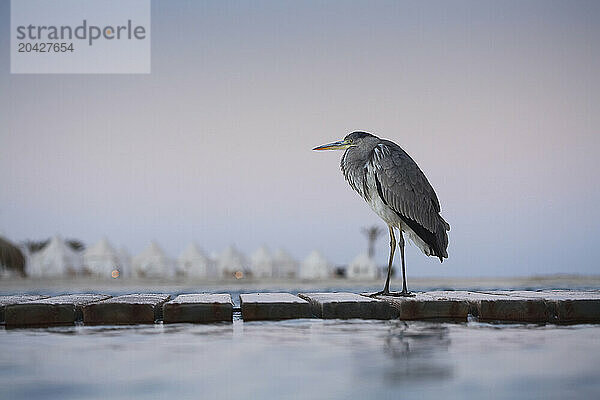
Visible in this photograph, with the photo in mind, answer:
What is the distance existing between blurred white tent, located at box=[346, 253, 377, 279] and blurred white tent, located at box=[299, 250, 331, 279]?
1.37 metres

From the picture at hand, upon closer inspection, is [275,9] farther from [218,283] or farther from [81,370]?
[81,370]

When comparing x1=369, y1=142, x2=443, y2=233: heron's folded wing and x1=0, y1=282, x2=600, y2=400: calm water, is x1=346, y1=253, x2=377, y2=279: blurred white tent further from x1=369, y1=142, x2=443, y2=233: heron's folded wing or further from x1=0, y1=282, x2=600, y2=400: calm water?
x1=0, y1=282, x2=600, y2=400: calm water

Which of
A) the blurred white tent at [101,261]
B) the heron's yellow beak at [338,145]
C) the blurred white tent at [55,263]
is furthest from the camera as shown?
the blurred white tent at [101,261]

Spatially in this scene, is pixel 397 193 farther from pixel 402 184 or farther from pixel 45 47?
pixel 45 47

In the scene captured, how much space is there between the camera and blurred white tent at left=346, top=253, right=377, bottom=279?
38.4 m

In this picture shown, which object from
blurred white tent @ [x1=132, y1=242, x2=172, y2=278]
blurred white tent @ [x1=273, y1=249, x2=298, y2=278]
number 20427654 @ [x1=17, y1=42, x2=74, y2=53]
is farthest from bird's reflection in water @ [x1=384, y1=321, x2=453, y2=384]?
blurred white tent @ [x1=273, y1=249, x2=298, y2=278]

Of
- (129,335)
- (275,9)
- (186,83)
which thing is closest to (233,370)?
(129,335)

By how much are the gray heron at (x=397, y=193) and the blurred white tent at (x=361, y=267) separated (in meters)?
32.8

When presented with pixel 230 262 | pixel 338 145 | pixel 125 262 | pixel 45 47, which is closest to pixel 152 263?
pixel 125 262

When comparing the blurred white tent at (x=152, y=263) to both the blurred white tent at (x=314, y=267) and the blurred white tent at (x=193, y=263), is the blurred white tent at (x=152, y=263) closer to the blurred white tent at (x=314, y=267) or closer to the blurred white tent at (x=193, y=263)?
the blurred white tent at (x=193, y=263)

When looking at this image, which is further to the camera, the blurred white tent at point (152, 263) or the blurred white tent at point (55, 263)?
the blurred white tent at point (152, 263)

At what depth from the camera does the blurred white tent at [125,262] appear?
3556cm

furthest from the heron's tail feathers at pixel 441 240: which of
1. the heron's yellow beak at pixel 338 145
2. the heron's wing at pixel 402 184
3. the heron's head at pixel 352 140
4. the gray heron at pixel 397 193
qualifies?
the heron's yellow beak at pixel 338 145

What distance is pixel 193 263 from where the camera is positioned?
37656 mm
